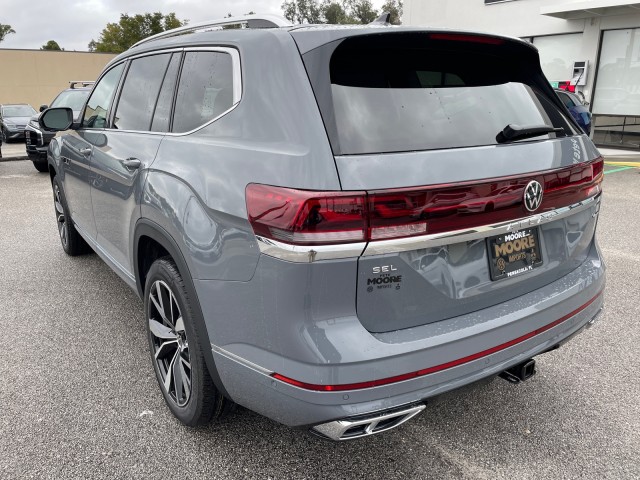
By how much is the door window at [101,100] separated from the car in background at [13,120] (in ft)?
56.4

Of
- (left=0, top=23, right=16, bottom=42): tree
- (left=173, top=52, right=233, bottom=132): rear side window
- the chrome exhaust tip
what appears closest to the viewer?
the chrome exhaust tip

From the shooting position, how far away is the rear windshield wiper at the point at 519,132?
2178mm

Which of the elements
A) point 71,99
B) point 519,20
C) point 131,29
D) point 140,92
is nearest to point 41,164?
point 71,99

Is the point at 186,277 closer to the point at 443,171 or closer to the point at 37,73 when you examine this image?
the point at 443,171

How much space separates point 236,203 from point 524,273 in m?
1.20

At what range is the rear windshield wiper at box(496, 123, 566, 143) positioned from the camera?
2.18 m

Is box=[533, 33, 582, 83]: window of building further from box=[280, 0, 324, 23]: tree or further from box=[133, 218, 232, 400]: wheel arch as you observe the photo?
box=[280, 0, 324, 23]: tree

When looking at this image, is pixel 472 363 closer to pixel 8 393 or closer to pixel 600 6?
pixel 8 393

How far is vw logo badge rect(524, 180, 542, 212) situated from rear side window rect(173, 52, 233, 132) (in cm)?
124

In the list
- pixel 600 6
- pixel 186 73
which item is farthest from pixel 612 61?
pixel 186 73

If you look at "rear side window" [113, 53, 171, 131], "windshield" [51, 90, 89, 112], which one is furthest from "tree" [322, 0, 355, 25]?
"rear side window" [113, 53, 171, 131]

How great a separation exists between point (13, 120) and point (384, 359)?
2174 centimetres

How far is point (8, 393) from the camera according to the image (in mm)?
3002

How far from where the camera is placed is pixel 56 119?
4.16 m
